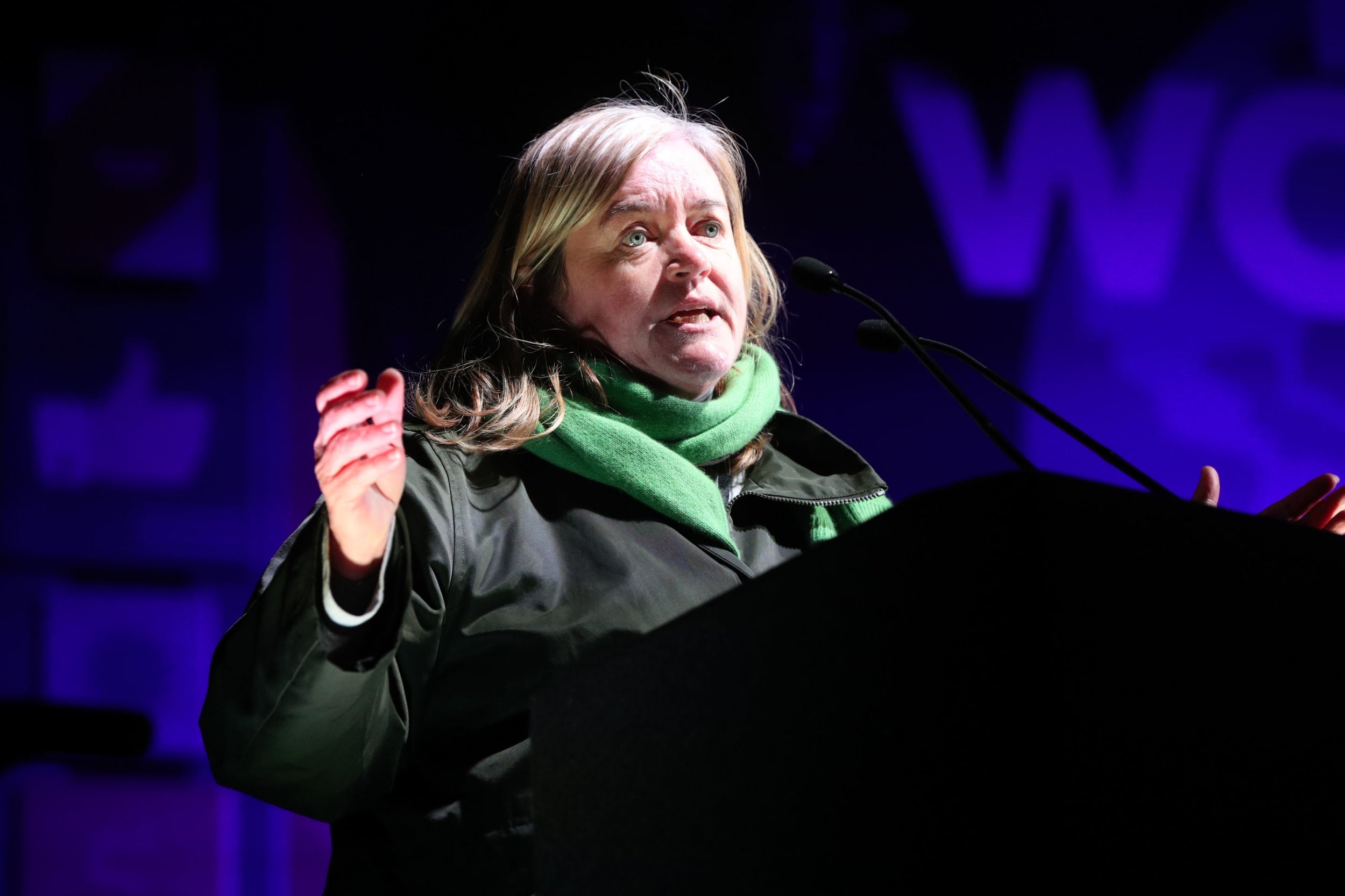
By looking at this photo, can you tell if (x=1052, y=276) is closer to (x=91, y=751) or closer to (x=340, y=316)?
(x=340, y=316)

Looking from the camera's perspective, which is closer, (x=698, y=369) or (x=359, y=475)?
(x=359, y=475)

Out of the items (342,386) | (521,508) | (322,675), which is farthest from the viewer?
(521,508)

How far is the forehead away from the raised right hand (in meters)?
0.68

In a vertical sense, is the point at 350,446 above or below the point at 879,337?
below

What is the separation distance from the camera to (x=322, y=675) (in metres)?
0.95

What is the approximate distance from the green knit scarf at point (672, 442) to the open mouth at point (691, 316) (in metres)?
0.09

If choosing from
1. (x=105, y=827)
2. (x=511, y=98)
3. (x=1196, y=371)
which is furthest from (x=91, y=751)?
(x=1196, y=371)

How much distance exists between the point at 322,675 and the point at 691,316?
26.4 inches

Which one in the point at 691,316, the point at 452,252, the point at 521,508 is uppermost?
the point at 452,252

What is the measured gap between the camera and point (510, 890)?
1098 mm

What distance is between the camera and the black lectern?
59cm

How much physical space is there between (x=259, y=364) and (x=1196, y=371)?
1.53 metres

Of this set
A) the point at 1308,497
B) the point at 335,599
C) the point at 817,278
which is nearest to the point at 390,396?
the point at 335,599

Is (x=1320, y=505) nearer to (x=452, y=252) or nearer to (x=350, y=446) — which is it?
(x=350, y=446)
